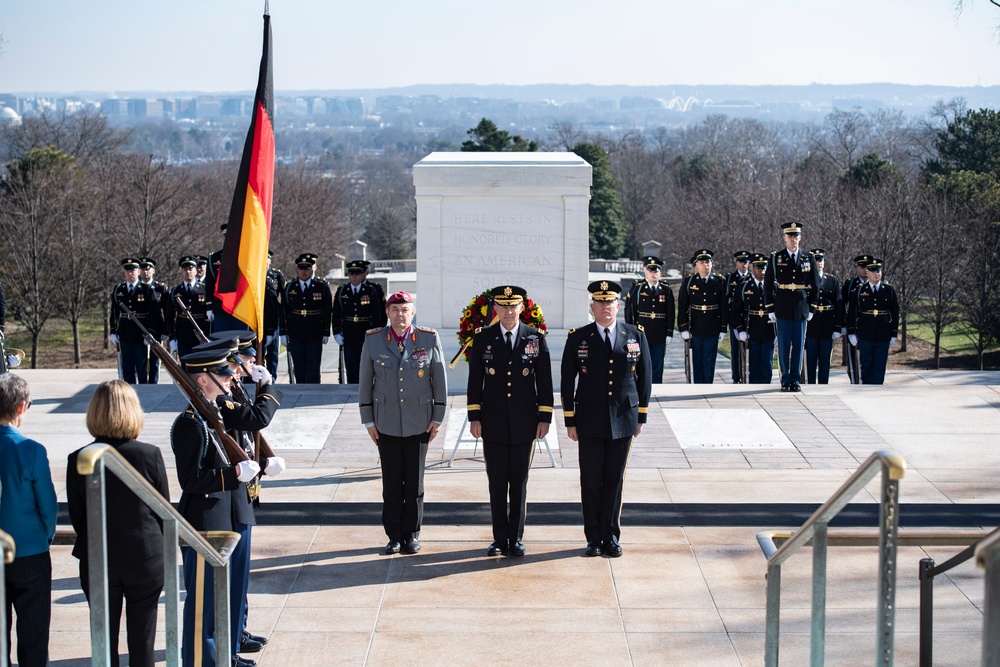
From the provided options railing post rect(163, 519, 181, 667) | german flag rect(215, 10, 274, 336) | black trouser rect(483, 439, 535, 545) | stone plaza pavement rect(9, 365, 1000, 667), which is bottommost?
stone plaza pavement rect(9, 365, 1000, 667)

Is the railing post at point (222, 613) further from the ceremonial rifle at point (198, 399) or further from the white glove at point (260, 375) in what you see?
the white glove at point (260, 375)

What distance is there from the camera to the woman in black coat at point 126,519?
4988mm

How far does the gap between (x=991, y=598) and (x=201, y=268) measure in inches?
470

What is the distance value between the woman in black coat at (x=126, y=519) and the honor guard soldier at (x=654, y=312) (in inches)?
350

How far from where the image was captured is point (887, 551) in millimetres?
3873

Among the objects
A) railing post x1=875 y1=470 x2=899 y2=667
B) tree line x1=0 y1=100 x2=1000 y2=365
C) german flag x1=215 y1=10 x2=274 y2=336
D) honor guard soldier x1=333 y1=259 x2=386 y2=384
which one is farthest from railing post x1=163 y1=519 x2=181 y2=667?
tree line x1=0 y1=100 x2=1000 y2=365

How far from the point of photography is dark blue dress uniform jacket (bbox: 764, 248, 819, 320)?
40.7ft

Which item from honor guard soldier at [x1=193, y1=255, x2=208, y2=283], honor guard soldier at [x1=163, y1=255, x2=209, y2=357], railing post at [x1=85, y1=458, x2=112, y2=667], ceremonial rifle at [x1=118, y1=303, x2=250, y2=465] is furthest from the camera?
honor guard soldier at [x1=193, y1=255, x2=208, y2=283]

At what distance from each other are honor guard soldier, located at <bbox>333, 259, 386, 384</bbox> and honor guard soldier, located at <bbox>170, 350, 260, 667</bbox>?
7314mm

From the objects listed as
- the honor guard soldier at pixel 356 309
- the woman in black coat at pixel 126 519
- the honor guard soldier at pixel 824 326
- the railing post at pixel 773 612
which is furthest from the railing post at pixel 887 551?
the honor guard soldier at pixel 824 326

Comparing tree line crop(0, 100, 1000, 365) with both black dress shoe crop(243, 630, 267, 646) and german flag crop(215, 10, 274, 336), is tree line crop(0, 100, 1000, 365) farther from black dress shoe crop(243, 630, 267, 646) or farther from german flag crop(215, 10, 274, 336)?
black dress shoe crop(243, 630, 267, 646)

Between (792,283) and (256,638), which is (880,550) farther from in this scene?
(792,283)

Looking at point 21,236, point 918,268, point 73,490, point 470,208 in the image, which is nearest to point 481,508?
point 73,490

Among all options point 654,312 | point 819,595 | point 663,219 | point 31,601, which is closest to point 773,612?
point 819,595
